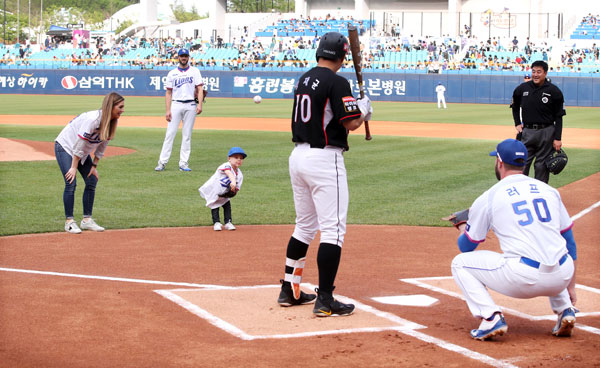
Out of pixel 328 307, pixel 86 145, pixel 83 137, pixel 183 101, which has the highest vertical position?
pixel 183 101

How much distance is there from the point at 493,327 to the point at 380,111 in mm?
30744

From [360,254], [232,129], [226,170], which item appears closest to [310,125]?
[360,254]

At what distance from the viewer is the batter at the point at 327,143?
553 cm

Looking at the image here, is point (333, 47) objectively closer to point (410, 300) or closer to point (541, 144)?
point (410, 300)

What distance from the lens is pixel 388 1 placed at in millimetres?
68250

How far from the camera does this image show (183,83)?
48.2 feet

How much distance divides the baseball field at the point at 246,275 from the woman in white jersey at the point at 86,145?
38cm

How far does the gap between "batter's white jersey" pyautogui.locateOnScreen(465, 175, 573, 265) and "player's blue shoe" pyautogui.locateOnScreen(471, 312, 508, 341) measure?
0.43 meters

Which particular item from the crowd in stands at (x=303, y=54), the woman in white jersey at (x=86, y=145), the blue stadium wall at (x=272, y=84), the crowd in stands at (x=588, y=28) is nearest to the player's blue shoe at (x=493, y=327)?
the woman in white jersey at (x=86, y=145)

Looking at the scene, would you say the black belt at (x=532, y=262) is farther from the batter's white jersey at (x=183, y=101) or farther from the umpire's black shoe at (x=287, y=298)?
the batter's white jersey at (x=183, y=101)

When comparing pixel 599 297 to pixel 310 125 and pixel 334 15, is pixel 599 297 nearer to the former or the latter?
pixel 310 125

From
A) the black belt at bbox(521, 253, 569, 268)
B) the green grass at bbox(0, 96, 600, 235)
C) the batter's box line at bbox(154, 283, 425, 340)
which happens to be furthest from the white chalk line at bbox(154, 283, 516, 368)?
the green grass at bbox(0, 96, 600, 235)

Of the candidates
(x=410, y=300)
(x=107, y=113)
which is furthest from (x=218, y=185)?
(x=410, y=300)

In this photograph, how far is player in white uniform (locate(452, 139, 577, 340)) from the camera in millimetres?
4883
